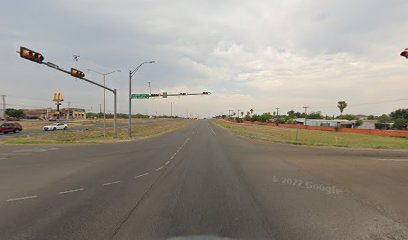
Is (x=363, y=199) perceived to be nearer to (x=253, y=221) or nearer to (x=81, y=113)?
(x=253, y=221)

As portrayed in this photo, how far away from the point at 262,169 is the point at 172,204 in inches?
271

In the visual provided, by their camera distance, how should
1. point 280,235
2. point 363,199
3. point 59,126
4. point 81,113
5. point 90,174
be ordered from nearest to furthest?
point 280,235 → point 363,199 → point 90,174 → point 59,126 → point 81,113

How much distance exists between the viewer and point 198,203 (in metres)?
7.05

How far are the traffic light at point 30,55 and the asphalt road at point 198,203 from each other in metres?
6.91

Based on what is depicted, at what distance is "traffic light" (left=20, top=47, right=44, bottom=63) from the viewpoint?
1490cm

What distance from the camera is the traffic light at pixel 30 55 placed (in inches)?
587

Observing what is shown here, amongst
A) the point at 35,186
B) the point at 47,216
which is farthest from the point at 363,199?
the point at 35,186

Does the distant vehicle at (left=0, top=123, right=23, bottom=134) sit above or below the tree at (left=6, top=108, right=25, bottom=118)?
below

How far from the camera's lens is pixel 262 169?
12.6 m

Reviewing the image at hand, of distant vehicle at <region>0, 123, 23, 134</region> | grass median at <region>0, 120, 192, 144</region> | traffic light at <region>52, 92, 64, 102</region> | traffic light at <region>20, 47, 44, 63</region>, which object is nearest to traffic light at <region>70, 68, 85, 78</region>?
traffic light at <region>20, 47, 44, 63</region>

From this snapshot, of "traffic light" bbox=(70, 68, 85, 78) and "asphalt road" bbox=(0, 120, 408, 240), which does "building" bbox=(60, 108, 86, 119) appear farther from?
"asphalt road" bbox=(0, 120, 408, 240)

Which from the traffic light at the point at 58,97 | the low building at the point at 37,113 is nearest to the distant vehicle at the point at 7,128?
the traffic light at the point at 58,97

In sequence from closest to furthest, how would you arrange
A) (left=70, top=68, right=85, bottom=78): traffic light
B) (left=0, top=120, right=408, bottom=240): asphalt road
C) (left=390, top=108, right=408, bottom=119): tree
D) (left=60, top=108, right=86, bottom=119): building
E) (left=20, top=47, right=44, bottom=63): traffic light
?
(left=0, top=120, right=408, bottom=240): asphalt road < (left=20, top=47, right=44, bottom=63): traffic light < (left=70, top=68, right=85, bottom=78): traffic light < (left=390, top=108, right=408, bottom=119): tree < (left=60, top=108, right=86, bottom=119): building

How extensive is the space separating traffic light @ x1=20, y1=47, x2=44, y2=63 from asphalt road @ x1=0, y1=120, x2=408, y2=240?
691 centimetres
